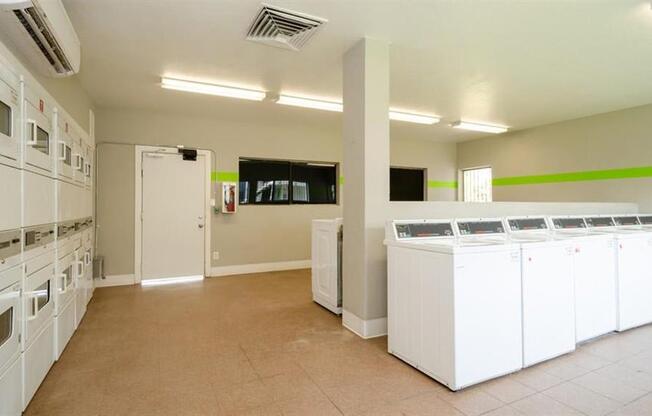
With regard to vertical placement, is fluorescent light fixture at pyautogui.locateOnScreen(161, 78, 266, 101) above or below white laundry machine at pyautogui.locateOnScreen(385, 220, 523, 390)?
above

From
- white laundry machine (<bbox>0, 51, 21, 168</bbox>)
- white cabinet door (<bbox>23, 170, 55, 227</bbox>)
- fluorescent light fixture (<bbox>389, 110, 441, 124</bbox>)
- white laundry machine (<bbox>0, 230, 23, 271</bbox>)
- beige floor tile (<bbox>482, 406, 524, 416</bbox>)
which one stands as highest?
fluorescent light fixture (<bbox>389, 110, 441, 124</bbox>)

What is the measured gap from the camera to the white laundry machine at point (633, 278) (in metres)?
3.07

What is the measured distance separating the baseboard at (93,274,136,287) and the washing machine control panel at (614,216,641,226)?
6.93 meters

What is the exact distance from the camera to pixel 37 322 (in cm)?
215

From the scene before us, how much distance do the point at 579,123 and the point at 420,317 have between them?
18.7ft

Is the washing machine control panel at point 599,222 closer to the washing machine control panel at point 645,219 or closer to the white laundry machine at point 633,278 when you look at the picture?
the white laundry machine at point 633,278

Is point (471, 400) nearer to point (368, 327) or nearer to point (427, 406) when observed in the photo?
point (427, 406)

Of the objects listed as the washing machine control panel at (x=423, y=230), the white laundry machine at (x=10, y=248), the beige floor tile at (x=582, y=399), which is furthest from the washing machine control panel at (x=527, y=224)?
the white laundry machine at (x=10, y=248)

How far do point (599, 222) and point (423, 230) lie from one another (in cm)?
275

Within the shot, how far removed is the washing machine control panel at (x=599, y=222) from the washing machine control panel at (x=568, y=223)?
177 mm

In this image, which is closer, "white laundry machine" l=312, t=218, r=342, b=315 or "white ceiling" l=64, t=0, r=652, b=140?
"white ceiling" l=64, t=0, r=652, b=140

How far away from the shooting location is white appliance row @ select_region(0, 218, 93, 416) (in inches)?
67.1

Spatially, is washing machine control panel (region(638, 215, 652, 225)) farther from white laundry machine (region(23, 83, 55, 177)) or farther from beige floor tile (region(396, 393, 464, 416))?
white laundry machine (region(23, 83, 55, 177))

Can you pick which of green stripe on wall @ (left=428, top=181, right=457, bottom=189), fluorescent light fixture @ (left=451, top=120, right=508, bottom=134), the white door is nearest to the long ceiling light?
fluorescent light fixture @ (left=451, top=120, right=508, bottom=134)
